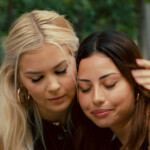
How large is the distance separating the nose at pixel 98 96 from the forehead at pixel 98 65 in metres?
0.13

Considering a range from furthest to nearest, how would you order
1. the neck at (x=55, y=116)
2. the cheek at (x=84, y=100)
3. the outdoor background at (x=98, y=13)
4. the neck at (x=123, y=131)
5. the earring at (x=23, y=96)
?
the outdoor background at (x=98, y=13) → the neck at (x=55, y=116) → the earring at (x=23, y=96) → the neck at (x=123, y=131) → the cheek at (x=84, y=100)

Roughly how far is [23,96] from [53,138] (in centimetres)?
56

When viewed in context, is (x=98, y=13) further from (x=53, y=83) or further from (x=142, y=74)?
(x=142, y=74)

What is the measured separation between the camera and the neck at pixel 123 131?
10.1 feet

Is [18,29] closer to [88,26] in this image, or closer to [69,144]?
[69,144]

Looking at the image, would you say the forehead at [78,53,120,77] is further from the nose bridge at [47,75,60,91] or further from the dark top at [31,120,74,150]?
the dark top at [31,120,74,150]

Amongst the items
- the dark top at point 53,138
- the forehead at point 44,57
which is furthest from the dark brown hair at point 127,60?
the dark top at point 53,138

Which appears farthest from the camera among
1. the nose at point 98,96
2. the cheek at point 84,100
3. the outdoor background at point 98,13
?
the outdoor background at point 98,13

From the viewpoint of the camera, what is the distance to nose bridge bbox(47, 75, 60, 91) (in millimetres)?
3101

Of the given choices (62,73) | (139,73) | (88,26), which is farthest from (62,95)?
(88,26)

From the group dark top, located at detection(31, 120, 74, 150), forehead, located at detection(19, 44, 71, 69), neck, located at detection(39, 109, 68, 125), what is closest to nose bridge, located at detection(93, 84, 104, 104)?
forehead, located at detection(19, 44, 71, 69)

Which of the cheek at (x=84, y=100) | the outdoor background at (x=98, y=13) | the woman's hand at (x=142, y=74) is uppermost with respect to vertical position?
the woman's hand at (x=142, y=74)

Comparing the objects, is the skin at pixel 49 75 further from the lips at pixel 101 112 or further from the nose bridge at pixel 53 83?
the lips at pixel 101 112

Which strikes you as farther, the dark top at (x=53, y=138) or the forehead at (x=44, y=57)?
the dark top at (x=53, y=138)
